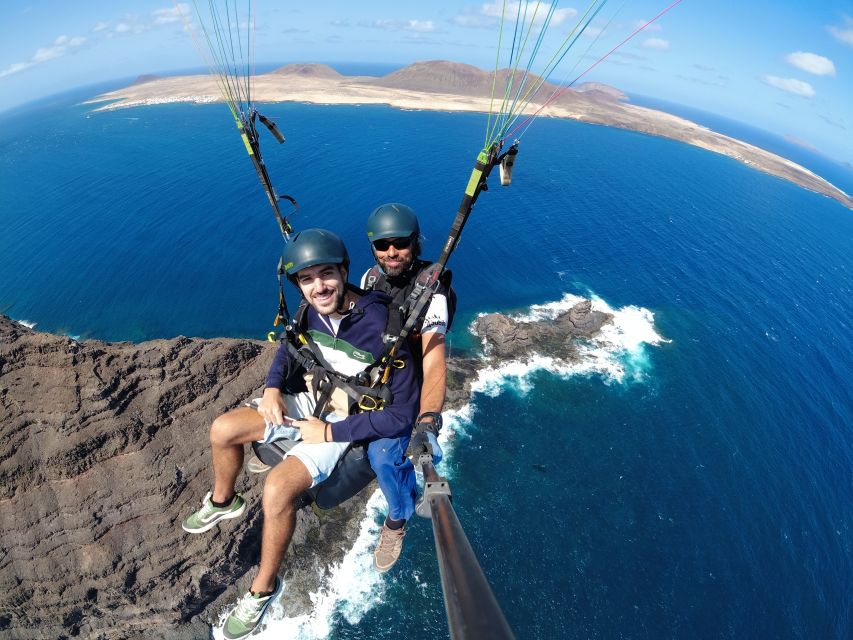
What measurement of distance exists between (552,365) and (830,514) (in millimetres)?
19641

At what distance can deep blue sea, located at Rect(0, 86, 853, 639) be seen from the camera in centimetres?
2003

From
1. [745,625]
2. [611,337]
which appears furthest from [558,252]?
[745,625]

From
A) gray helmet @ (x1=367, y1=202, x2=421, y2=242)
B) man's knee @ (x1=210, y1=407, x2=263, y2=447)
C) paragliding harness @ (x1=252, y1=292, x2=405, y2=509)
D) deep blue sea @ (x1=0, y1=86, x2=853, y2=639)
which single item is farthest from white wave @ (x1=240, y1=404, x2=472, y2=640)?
gray helmet @ (x1=367, y1=202, x2=421, y2=242)

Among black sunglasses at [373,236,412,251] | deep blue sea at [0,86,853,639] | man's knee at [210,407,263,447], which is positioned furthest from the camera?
deep blue sea at [0,86,853,639]

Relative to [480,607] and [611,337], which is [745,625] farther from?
[480,607]

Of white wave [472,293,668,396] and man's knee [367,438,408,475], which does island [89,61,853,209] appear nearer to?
white wave [472,293,668,396]

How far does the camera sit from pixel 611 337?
3603cm

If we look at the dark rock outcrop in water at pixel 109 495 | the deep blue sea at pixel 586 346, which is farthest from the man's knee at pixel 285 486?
the deep blue sea at pixel 586 346

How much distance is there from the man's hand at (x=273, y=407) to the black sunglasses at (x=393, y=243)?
8.85 feet

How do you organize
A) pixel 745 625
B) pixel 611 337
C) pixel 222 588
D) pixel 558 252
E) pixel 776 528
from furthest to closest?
pixel 558 252
pixel 611 337
pixel 776 528
pixel 745 625
pixel 222 588

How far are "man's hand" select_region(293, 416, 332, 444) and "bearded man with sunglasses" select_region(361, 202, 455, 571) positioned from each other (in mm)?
1139

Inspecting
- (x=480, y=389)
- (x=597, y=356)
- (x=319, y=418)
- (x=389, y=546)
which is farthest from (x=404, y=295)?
(x=597, y=356)

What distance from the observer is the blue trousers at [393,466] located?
203 inches

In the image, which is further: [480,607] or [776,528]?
[776,528]
